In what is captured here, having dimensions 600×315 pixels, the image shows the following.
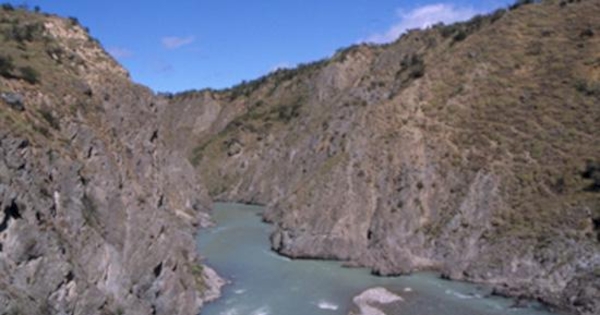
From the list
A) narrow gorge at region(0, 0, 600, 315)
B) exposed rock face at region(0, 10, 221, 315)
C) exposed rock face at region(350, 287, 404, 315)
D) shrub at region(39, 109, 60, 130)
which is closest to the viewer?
exposed rock face at region(0, 10, 221, 315)

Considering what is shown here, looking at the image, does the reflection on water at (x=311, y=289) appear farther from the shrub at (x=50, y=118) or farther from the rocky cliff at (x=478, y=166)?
the shrub at (x=50, y=118)

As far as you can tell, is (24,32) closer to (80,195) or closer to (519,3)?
(80,195)

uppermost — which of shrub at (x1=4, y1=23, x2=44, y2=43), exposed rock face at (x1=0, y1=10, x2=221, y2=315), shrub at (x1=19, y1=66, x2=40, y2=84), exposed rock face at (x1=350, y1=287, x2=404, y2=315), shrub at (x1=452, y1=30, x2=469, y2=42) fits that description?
shrub at (x1=452, y1=30, x2=469, y2=42)

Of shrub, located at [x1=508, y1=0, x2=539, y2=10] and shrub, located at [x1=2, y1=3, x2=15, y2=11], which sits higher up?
shrub, located at [x1=508, y1=0, x2=539, y2=10]

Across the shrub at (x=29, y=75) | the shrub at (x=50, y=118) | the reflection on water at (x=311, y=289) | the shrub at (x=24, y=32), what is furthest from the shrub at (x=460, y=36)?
the shrub at (x=50, y=118)

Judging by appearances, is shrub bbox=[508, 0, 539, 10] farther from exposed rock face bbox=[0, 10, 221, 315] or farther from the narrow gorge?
exposed rock face bbox=[0, 10, 221, 315]

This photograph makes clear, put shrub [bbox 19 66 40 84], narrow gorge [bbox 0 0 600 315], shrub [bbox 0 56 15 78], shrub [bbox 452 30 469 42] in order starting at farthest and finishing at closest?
shrub [bbox 452 30 469 42] → shrub [bbox 19 66 40 84] → shrub [bbox 0 56 15 78] → narrow gorge [bbox 0 0 600 315]

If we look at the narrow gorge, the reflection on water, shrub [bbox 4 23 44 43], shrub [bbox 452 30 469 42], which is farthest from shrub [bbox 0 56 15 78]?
shrub [bbox 452 30 469 42]
